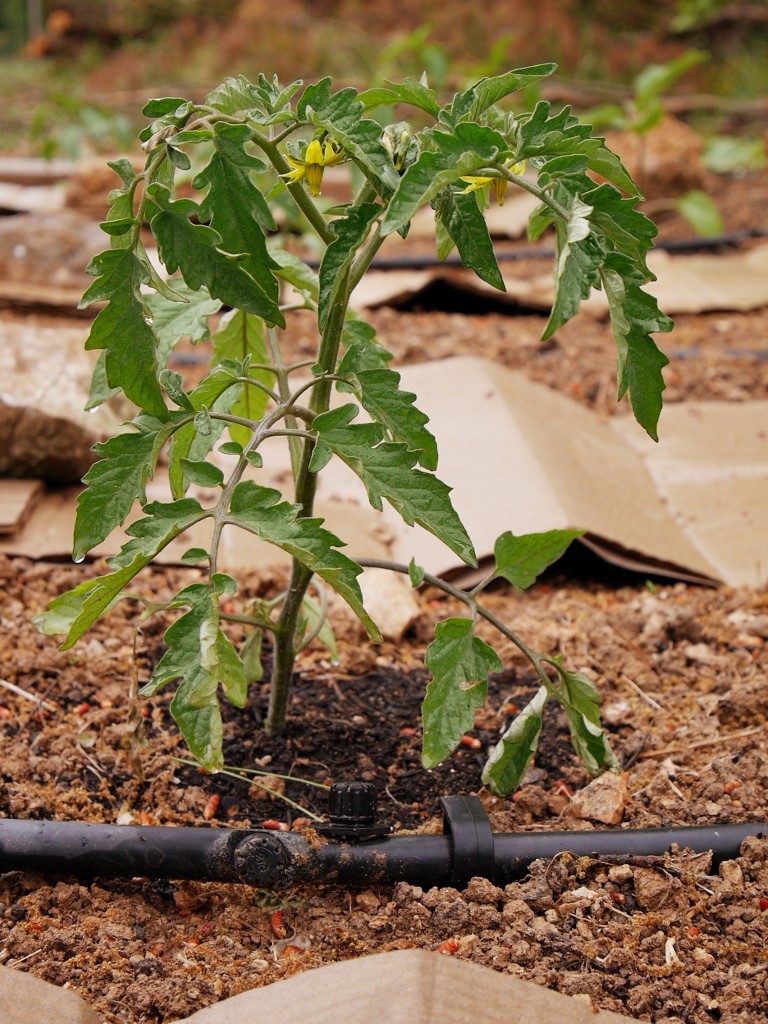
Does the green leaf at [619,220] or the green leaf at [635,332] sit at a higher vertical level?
the green leaf at [619,220]

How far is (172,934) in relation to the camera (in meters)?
1.46

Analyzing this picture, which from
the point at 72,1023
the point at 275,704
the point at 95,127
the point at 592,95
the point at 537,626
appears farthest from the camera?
the point at 592,95

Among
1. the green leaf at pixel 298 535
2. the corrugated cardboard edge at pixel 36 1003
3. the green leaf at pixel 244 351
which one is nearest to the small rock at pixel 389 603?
the green leaf at pixel 244 351

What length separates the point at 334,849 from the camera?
4.93ft

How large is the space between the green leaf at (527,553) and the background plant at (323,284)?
0.53 feet

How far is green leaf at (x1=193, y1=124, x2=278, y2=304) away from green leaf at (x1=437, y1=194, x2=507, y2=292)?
8.6 inches

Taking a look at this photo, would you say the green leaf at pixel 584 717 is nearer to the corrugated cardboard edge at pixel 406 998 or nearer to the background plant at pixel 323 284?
the background plant at pixel 323 284

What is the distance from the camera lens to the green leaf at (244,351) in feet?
5.71

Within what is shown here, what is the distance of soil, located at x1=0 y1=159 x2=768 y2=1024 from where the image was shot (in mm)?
1357

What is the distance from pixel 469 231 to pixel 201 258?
32cm

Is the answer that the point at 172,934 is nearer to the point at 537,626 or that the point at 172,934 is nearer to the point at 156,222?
the point at 156,222

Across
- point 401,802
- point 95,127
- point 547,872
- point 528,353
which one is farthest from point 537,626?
point 95,127

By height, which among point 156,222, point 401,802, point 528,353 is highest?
point 156,222

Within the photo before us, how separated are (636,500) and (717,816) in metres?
1.30
